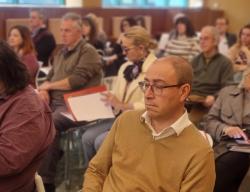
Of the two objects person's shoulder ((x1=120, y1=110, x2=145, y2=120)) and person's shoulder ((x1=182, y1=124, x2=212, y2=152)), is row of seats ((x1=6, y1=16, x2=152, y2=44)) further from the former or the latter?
person's shoulder ((x1=182, y1=124, x2=212, y2=152))

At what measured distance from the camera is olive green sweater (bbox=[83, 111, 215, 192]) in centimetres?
155

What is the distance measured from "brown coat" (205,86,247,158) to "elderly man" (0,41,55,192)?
44.1 inches

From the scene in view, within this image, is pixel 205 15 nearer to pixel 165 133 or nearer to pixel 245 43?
pixel 245 43

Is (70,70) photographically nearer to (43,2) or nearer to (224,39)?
(224,39)

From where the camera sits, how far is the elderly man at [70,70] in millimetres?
3375

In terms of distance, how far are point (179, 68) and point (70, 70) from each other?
1940mm

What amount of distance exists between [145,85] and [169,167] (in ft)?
1.10

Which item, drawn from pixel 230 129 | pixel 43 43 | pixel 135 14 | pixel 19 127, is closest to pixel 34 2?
pixel 135 14

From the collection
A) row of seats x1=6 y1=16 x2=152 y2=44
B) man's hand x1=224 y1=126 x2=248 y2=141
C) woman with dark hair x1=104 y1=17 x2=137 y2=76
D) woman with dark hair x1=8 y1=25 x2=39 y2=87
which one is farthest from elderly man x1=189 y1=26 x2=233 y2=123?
row of seats x1=6 y1=16 x2=152 y2=44

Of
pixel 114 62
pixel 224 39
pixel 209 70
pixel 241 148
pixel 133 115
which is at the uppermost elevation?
pixel 133 115

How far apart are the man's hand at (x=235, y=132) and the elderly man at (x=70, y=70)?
1.27 metres

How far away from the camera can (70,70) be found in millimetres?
3465

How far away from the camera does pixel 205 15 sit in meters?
10.4

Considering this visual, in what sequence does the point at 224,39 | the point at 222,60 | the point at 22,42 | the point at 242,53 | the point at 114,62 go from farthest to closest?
the point at 224,39, the point at 114,62, the point at 22,42, the point at 242,53, the point at 222,60
